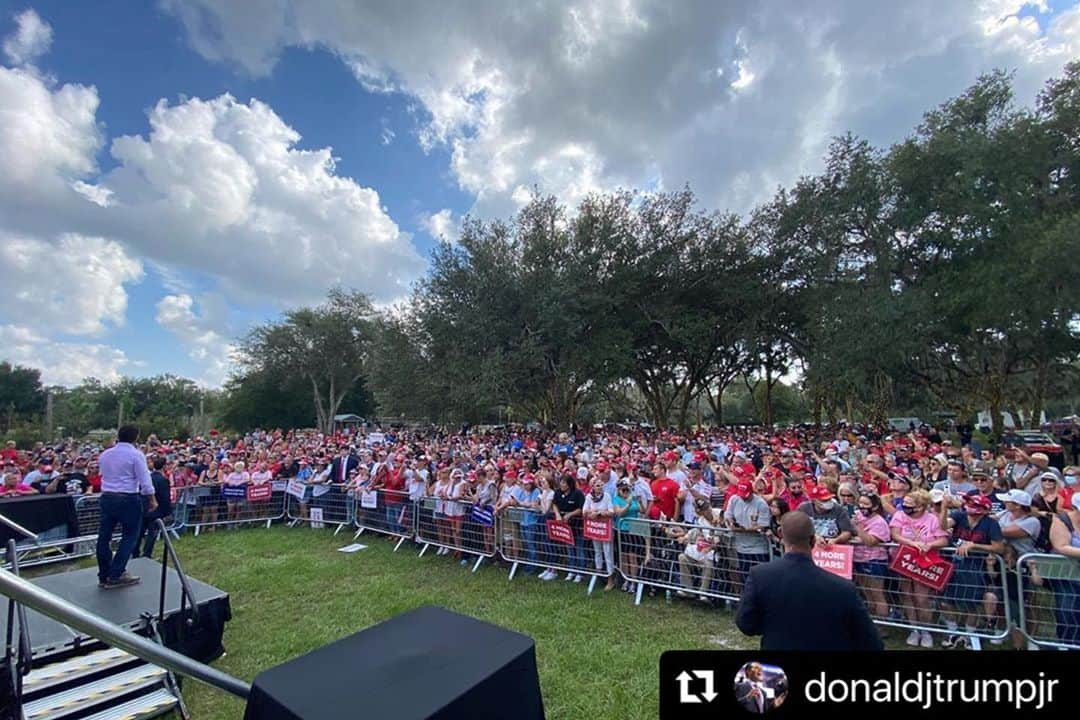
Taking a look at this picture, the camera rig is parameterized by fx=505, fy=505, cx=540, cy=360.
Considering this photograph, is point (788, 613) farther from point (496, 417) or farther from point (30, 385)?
point (30, 385)

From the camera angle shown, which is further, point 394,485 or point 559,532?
point 394,485

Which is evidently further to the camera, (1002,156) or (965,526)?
(1002,156)

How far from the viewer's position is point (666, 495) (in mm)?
7555

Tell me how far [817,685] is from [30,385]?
73.4 metres

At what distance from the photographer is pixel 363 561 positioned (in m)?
8.51

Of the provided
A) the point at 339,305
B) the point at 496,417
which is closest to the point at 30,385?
the point at 339,305

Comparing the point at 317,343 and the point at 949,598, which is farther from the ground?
the point at 317,343

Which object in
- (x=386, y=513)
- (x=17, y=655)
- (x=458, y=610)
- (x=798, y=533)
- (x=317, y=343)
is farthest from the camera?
(x=317, y=343)

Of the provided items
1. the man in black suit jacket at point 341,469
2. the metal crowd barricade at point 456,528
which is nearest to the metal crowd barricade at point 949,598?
the metal crowd barricade at point 456,528

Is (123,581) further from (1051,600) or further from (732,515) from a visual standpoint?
(1051,600)

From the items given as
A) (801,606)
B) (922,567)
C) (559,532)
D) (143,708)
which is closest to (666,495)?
(559,532)

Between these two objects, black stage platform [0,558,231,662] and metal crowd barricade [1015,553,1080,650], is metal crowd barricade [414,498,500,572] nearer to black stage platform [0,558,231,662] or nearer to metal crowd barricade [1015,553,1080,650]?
black stage platform [0,558,231,662]

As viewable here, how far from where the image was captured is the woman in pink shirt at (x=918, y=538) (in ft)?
16.7

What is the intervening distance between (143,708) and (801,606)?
491cm
